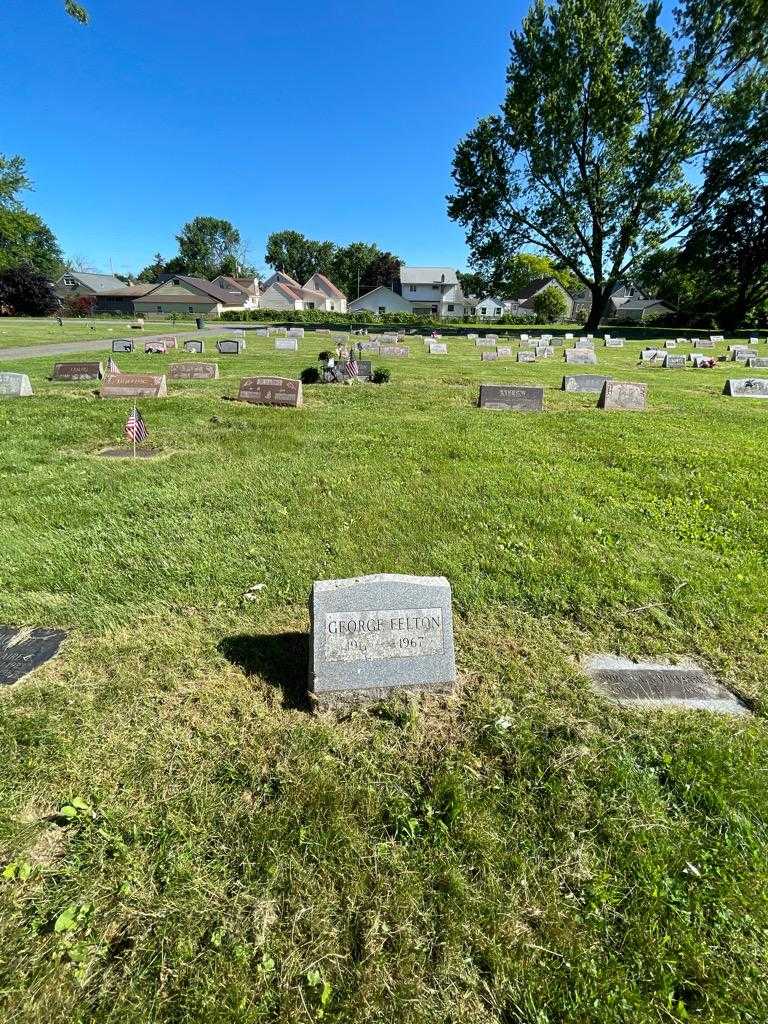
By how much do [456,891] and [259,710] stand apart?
1299mm

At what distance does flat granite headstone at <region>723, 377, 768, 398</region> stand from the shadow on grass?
13.4m

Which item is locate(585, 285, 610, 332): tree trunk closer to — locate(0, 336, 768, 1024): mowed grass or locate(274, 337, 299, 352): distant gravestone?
locate(274, 337, 299, 352): distant gravestone

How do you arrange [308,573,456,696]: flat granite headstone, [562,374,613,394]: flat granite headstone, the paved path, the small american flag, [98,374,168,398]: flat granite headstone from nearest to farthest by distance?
[308,573,456,696]: flat granite headstone → the small american flag → [98,374,168,398]: flat granite headstone → [562,374,613,394]: flat granite headstone → the paved path

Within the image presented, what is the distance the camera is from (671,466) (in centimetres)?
646

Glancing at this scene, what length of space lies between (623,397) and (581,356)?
11.4 metres

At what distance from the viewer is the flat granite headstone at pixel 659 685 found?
279 cm

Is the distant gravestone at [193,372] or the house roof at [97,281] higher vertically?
the house roof at [97,281]

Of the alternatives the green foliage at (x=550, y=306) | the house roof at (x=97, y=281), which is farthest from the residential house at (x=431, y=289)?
the house roof at (x=97, y=281)

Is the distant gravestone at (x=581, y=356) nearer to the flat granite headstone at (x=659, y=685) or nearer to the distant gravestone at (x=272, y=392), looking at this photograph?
the distant gravestone at (x=272, y=392)

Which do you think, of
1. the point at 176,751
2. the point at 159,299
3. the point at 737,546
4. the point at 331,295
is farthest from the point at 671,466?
the point at 331,295

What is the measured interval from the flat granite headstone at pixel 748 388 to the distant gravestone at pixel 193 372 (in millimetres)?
13213

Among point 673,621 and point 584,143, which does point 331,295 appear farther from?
point 673,621

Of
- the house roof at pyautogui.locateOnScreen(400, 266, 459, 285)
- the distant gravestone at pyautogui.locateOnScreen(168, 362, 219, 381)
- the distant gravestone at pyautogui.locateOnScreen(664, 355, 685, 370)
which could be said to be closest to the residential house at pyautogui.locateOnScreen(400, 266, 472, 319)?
the house roof at pyautogui.locateOnScreen(400, 266, 459, 285)

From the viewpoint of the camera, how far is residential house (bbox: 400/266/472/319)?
71.8 meters
